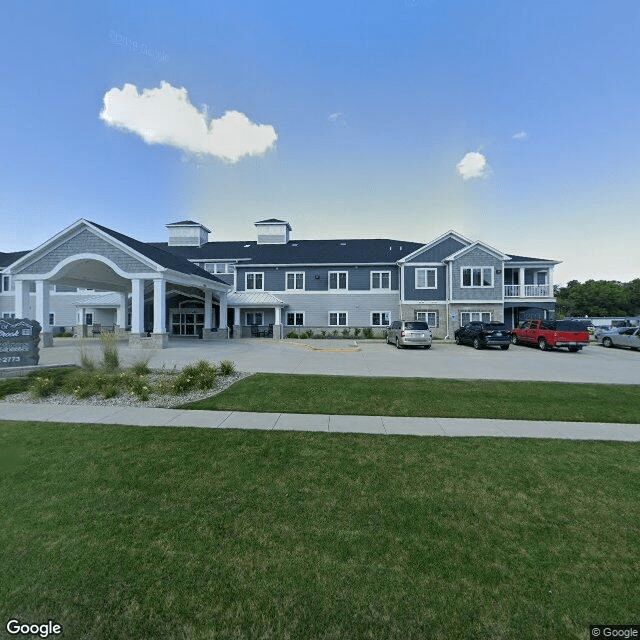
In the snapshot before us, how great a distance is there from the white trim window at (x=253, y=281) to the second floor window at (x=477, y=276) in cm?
1883

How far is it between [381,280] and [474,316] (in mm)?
8744

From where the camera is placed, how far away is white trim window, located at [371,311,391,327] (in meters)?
31.9

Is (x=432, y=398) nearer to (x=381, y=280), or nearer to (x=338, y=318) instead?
(x=338, y=318)

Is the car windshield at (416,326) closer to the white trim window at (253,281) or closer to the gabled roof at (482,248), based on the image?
the gabled roof at (482,248)

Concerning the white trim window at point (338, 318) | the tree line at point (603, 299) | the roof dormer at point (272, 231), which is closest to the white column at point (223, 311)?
the white trim window at point (338, 318)

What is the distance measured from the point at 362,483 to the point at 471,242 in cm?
2880

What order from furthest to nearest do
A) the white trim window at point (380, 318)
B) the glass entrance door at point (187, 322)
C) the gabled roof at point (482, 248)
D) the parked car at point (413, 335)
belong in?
the glass entrance door at point (187, 322)
the white trim window at point (380, 318)
the gabled roof at point (482, 248)
the parked car at point (413, 335)

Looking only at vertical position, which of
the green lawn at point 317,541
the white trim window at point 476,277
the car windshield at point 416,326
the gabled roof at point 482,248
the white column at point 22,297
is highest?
the gabled roof at point 482,248

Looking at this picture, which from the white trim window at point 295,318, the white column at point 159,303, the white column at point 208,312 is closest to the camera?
the white column at point 159,303

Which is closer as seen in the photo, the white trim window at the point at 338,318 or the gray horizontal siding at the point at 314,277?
the gray horizontal siding at the point at 314,277

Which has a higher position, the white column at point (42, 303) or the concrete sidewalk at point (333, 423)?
the white column at point (42, 303)

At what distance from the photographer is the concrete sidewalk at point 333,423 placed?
21.4 feet

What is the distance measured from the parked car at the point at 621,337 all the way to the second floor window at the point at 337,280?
21.0 metres

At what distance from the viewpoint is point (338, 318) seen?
3247 centimetres
